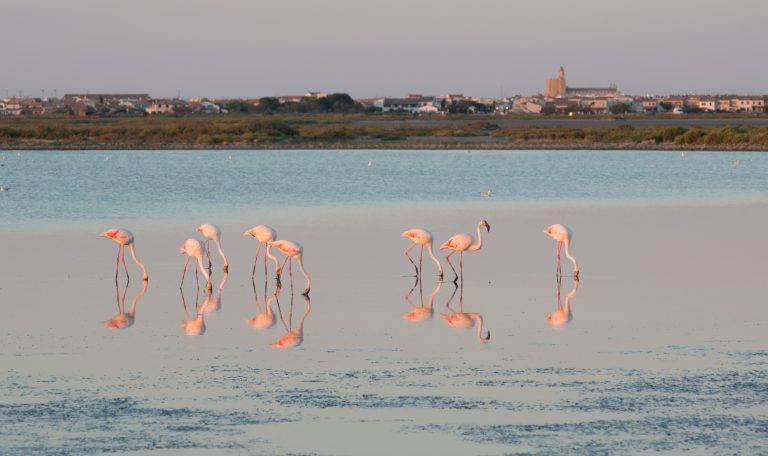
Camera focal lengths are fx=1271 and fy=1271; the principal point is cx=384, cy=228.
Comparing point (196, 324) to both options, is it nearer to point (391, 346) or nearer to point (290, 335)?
point (290, 335)

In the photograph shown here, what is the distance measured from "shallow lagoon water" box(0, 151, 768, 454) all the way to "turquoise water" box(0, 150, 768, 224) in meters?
4.36

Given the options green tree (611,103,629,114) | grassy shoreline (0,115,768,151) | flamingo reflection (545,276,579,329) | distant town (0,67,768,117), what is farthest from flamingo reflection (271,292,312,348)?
green tree (611,103,629,114)

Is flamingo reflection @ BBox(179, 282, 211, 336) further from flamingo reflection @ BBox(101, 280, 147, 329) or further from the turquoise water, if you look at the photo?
the turquoise water

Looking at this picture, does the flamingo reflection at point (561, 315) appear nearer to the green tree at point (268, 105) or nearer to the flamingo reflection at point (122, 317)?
the flamingo reflection at point (122, 317)

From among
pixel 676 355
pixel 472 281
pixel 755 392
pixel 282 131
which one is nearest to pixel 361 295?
pixel 472 281

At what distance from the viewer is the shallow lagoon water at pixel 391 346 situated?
864 centimetres

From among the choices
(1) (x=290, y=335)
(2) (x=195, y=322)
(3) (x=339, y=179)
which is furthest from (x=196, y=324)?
(3) (x=339, y=179)

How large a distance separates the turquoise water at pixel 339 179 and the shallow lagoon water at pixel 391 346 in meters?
4.36

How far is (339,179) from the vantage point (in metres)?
40.9

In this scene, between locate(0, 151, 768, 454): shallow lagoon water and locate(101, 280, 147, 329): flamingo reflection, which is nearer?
locate(0, 151, 768, 454): shallow lagoon water

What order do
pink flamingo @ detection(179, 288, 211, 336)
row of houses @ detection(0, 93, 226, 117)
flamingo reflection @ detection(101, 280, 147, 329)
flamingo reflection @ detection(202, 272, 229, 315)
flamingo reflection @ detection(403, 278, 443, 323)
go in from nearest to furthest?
1. pink flamingo @ detection(179, 288, 211, 336)
2. flamingo reflection @ detection(101, 280, 147, 329)
3. flamingo reflection @ detection(403, 278, 443, 323)
4. flamingo reflection @ detection(202, 272, 229, 315)
5. row of houses @ detection(0, 93, 226, 117)

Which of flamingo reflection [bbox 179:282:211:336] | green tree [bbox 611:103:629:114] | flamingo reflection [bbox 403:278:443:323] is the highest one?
flamingo reflection [bbox 179:282:211:336]

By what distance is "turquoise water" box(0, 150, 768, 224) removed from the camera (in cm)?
3098

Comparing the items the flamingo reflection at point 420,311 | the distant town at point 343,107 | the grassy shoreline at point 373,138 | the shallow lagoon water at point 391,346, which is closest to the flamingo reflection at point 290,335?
the shallow lagoon water at point 391,346
